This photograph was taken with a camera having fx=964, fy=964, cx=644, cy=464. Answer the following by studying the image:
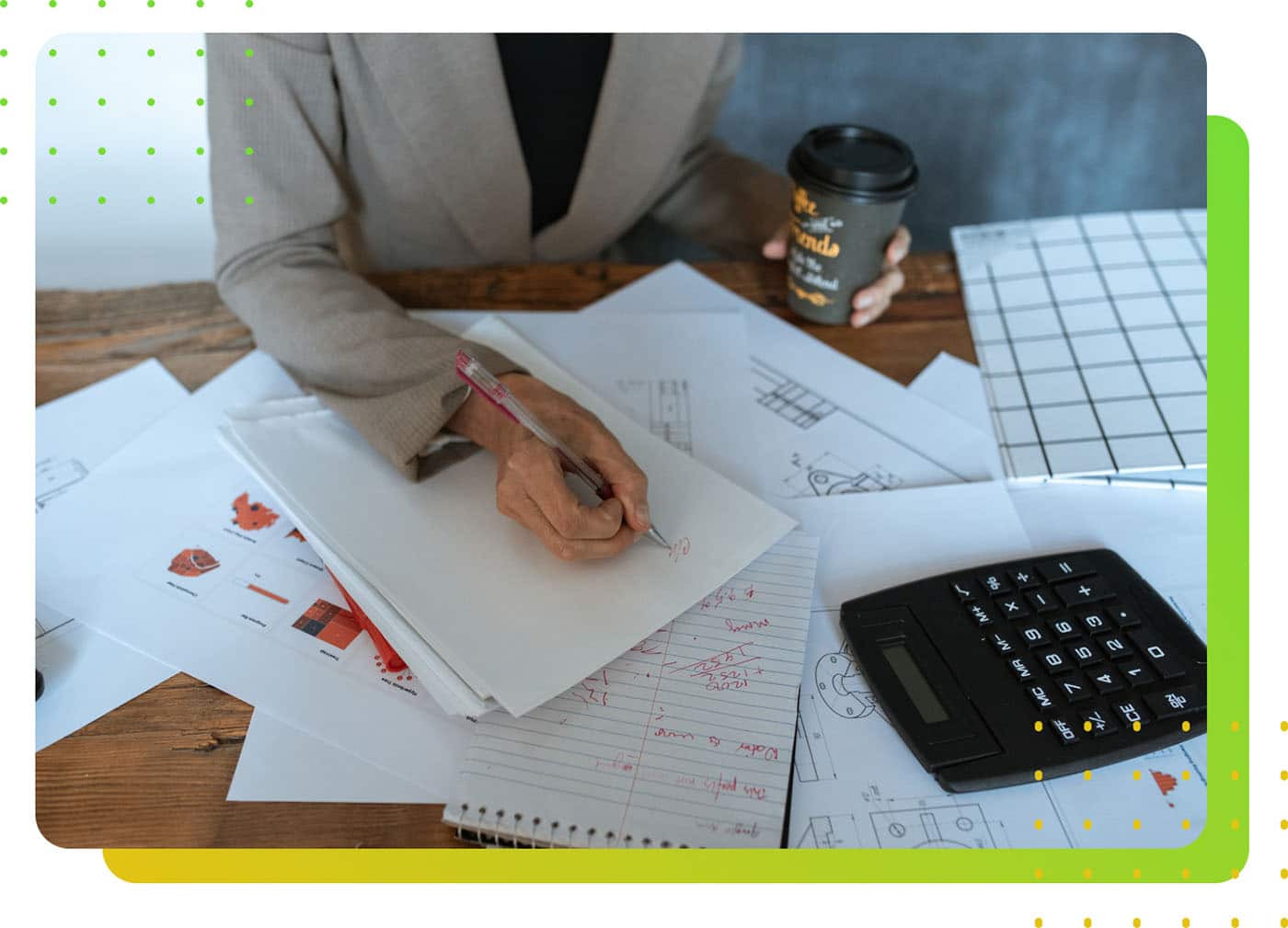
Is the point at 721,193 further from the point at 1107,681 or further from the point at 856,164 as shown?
the point at 1107,681

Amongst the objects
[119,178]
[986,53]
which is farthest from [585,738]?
[986,53]

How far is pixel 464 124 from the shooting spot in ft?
3.18

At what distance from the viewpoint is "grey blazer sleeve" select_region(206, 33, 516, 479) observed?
815mm

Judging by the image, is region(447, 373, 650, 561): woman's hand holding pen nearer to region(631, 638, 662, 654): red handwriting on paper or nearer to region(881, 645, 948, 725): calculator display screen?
region(631, 638, 662, 654): red handwriting on paper

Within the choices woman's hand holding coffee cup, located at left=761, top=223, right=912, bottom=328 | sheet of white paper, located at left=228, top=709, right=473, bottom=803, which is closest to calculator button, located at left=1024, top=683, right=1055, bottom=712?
sheet of white paper, located at left=228, top=709, right=473, bottom=803

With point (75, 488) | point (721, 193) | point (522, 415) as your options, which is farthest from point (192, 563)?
point (721, 193)

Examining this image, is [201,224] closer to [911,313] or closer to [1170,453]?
[911,313]

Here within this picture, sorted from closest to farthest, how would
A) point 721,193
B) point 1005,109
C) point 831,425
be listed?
point 831,425
point 721,193
point 1005,109

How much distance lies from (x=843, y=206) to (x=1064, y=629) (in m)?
0.42

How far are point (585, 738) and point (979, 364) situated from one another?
56cm

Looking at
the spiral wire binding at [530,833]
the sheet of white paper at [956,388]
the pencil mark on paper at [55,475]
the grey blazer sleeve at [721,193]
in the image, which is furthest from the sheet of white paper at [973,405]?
the pencil mark on paper at [55,475]

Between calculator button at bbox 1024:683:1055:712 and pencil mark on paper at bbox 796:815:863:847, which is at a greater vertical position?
calculator button at bbox 1024:683:1055:712

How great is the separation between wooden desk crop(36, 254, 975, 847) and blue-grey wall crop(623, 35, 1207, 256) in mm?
927

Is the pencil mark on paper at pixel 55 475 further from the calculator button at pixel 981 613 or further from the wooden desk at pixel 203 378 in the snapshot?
the calculator button at pixel 981 613
